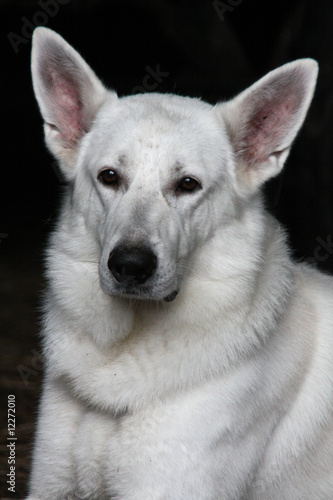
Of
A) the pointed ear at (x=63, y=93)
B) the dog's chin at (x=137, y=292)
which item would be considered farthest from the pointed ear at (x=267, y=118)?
the dog's chin at (x=137, y=292)

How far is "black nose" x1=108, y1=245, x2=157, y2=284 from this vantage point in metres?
2.66

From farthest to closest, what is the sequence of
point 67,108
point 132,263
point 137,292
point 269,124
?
point 67,108
point 269,124
point 137,292
point 132,263

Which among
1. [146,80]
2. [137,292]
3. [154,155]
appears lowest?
[146,80]

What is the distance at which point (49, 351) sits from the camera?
129 inches

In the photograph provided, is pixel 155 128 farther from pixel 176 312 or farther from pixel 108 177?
pixel 176 312

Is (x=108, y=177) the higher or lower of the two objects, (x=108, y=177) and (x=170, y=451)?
the higher

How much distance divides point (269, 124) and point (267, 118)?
3cm

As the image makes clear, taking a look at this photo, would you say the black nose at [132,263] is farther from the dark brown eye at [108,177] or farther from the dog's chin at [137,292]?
the dark brown eye at [108,177]

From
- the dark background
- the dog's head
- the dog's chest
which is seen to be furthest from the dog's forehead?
the dark background

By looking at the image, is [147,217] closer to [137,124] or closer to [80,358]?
[137,124]

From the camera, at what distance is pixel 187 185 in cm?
303

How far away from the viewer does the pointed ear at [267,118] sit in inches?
119

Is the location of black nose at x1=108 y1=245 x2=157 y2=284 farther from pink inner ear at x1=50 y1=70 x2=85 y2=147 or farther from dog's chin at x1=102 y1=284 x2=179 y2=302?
pink inner ear at x1=50 y1=70 x2=85 y2=147

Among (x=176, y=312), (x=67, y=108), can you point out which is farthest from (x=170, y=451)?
(x=67, y=108)
